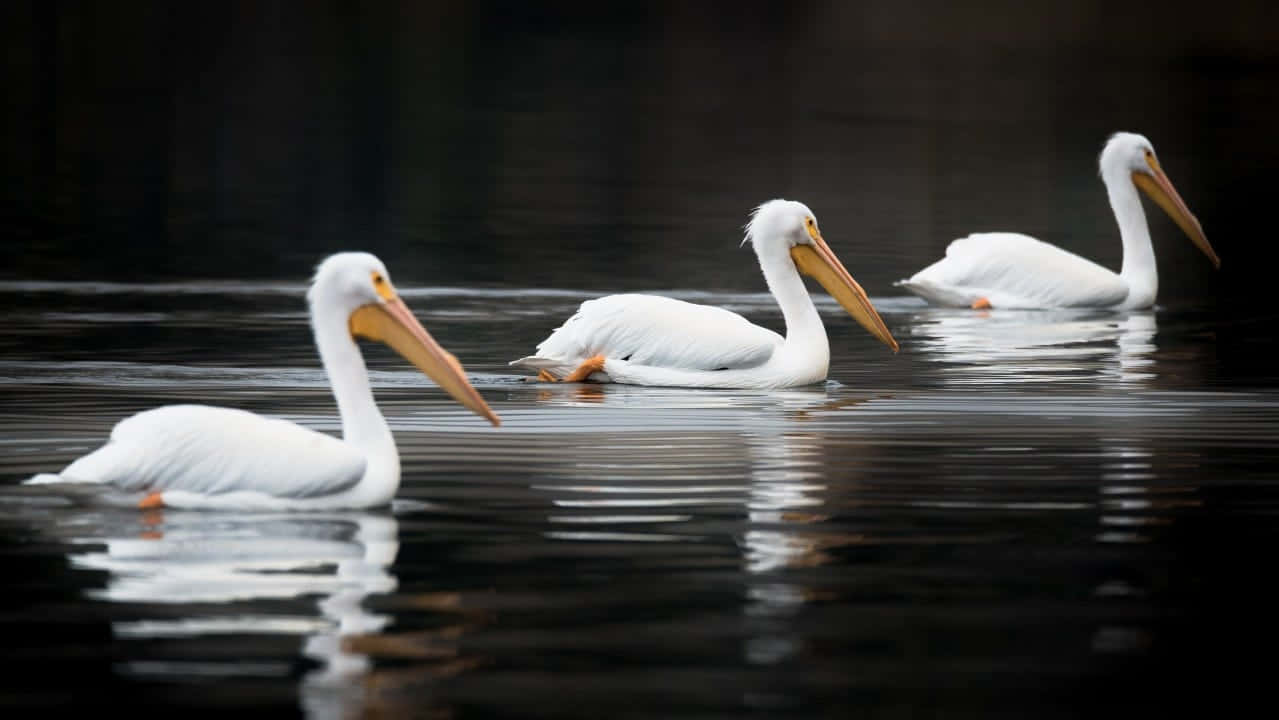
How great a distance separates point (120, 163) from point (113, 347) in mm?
17299

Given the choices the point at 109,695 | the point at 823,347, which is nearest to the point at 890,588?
the point at 109,695

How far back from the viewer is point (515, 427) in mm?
11461

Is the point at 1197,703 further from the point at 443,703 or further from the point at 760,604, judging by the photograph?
the point at 443,703

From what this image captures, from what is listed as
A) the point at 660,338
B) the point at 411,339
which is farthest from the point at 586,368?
the point at 411,339

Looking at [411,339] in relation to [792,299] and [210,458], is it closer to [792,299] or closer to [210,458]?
[210,458]

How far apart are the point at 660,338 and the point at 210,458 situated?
4892 millimetres

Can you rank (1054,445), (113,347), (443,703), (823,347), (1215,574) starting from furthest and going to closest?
(113,347)
(823,347)
(1054,445)
(1215,574)
(443,703)

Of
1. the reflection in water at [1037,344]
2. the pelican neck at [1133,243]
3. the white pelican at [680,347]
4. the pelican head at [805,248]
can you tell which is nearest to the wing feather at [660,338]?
the white pelican at [680,347]

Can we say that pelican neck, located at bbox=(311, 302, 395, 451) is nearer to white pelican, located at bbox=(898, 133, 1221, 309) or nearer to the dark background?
white pelican, located at bbox=(898, 133, 1221, 309)

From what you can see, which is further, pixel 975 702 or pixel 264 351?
pixel 264 351

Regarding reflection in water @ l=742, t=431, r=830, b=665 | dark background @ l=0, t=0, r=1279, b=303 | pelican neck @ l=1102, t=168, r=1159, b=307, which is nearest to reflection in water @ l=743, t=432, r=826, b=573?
reflection in water @ l=742, t=431, r=830, b=665

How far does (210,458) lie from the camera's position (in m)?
8.53

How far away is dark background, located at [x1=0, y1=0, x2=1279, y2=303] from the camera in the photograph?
22.3 metres

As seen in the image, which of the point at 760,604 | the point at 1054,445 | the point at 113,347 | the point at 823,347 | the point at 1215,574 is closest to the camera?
the point at 760,604
